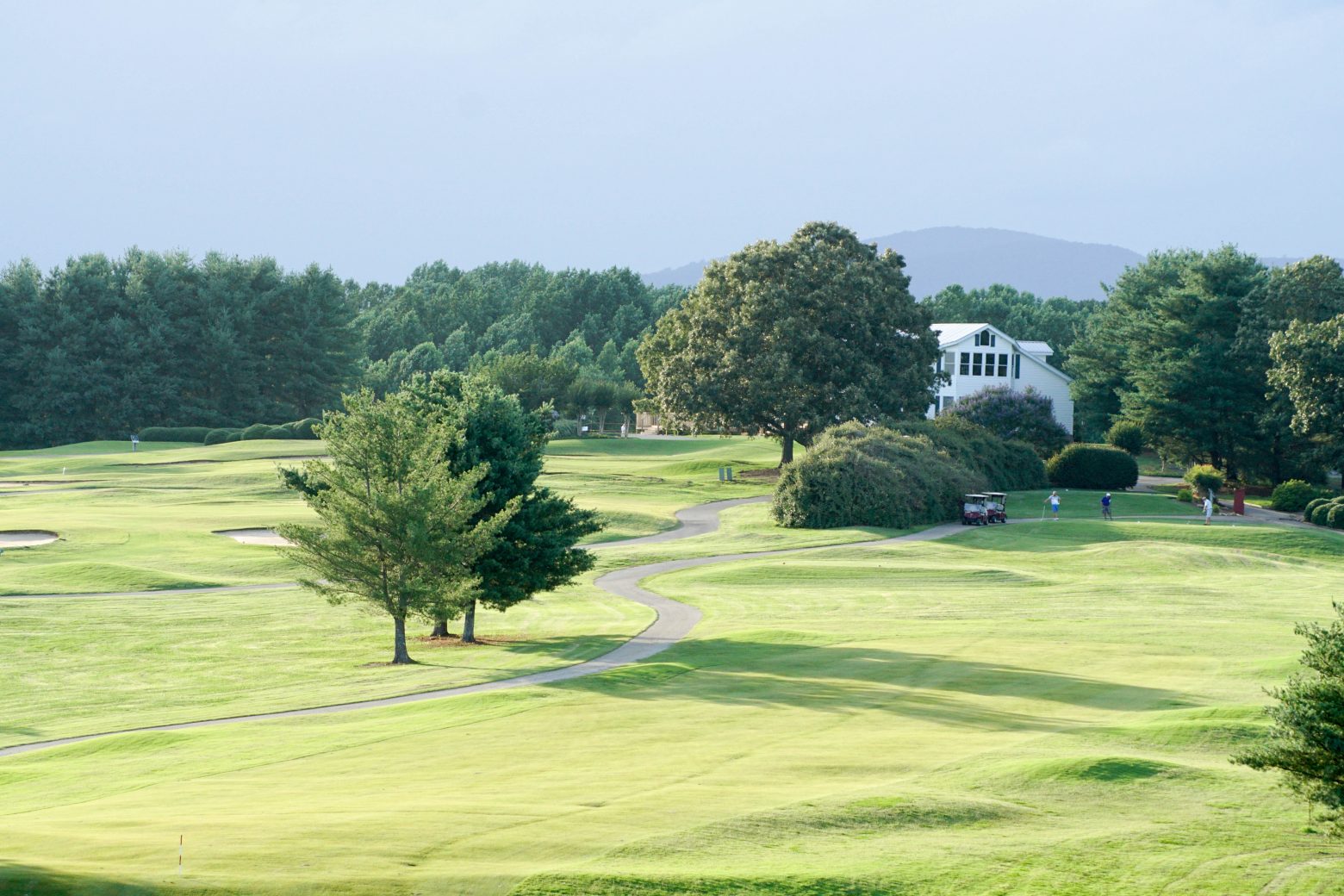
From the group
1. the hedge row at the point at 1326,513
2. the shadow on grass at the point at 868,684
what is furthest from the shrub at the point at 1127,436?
the shadow on grass at the point at 868,684

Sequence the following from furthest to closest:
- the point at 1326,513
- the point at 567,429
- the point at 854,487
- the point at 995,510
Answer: the point at 567,429, the point at 1326,513, the point at 995,510, the point at 854,487

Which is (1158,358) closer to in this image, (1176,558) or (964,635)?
(1176,558)

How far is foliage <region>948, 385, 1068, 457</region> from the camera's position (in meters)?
90.7

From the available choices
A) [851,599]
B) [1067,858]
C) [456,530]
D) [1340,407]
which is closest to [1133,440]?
[1340,407]

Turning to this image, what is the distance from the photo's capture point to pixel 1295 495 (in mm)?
80000

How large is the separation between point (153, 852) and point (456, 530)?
22740 mm

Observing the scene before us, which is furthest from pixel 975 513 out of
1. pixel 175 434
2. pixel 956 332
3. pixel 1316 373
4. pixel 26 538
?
pixel 175 434

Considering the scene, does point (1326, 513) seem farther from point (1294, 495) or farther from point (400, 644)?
point (400, 644)

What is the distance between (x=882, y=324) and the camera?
85562 millimetres

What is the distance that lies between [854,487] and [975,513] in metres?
6.75

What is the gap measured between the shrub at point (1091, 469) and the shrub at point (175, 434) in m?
68.5

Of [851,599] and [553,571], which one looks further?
[851,599]

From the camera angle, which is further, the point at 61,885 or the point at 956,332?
the point at 956,332

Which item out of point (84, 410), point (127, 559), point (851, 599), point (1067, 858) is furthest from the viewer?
point (84, 410)
